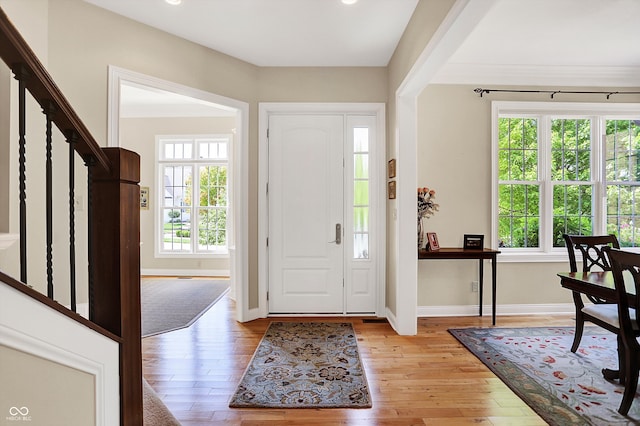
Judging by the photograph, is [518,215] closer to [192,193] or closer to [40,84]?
[40,84]

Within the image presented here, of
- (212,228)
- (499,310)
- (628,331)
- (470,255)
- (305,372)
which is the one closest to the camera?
(628,331)

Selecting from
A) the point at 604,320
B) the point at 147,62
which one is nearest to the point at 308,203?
the point at 147,62

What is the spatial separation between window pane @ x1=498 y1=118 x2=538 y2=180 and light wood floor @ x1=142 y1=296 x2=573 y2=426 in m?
1.74

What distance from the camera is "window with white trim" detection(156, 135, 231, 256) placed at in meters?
6.74

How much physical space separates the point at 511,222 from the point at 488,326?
1335 mm

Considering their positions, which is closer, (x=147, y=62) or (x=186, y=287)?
(x=147, y=62)

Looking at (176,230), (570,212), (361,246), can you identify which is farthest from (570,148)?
(176,230)

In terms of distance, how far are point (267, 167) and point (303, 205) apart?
607 millimetres

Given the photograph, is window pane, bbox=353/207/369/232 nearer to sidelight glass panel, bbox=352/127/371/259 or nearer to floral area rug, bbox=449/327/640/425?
sidelight glass panel, bbox=352/127/371/259

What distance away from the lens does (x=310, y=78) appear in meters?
4.07

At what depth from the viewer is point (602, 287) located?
2.37 meters

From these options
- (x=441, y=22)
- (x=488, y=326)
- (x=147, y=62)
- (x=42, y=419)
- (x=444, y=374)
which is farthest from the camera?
(x=488, y=326)

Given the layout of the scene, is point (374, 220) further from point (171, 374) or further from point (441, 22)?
point (171, 374)

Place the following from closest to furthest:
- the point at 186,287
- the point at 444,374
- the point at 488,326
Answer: the point at 444,374
the point at 488,326
the point at 186,287
